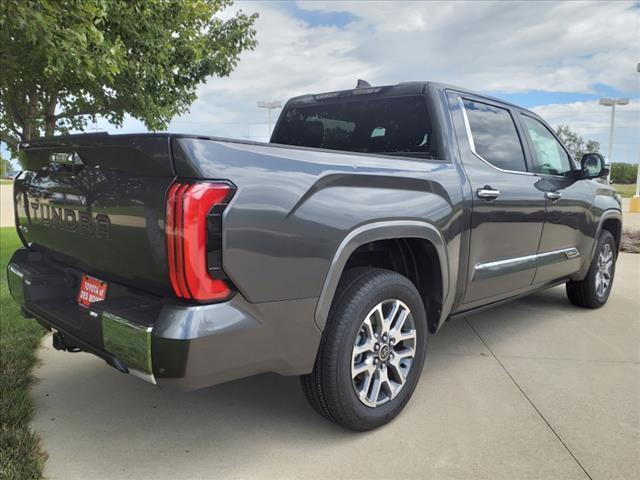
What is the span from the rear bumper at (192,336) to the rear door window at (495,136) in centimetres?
192

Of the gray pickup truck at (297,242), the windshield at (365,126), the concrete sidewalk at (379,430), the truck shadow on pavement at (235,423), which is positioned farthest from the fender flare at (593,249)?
the windshield at (365,126)

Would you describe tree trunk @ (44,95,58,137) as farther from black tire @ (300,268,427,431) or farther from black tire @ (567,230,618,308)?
black tire @ (567,230,618,308)

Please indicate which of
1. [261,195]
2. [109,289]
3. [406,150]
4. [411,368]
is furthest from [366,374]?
[406,150]

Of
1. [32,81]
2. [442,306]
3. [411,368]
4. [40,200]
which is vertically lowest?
[411,368]

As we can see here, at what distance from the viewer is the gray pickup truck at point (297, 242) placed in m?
1.96

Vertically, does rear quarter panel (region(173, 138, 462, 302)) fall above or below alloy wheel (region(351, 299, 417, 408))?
above

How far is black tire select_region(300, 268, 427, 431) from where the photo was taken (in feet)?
8.07

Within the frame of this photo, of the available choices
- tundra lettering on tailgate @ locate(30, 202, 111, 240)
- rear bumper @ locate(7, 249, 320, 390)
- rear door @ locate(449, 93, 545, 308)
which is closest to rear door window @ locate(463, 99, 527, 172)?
rear door @ locate(449, 93, 545, 308)

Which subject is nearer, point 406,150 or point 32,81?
point 406,150

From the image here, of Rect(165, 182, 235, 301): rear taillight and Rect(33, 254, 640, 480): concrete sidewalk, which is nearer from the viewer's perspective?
Rect(165, 182, 235, 301): rear taillight

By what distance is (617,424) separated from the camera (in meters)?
2.88

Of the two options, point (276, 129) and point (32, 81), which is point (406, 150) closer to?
point (276, 129)

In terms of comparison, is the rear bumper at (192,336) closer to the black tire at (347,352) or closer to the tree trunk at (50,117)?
Answer: the black tire at (347,352)

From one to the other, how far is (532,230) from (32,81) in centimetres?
622
